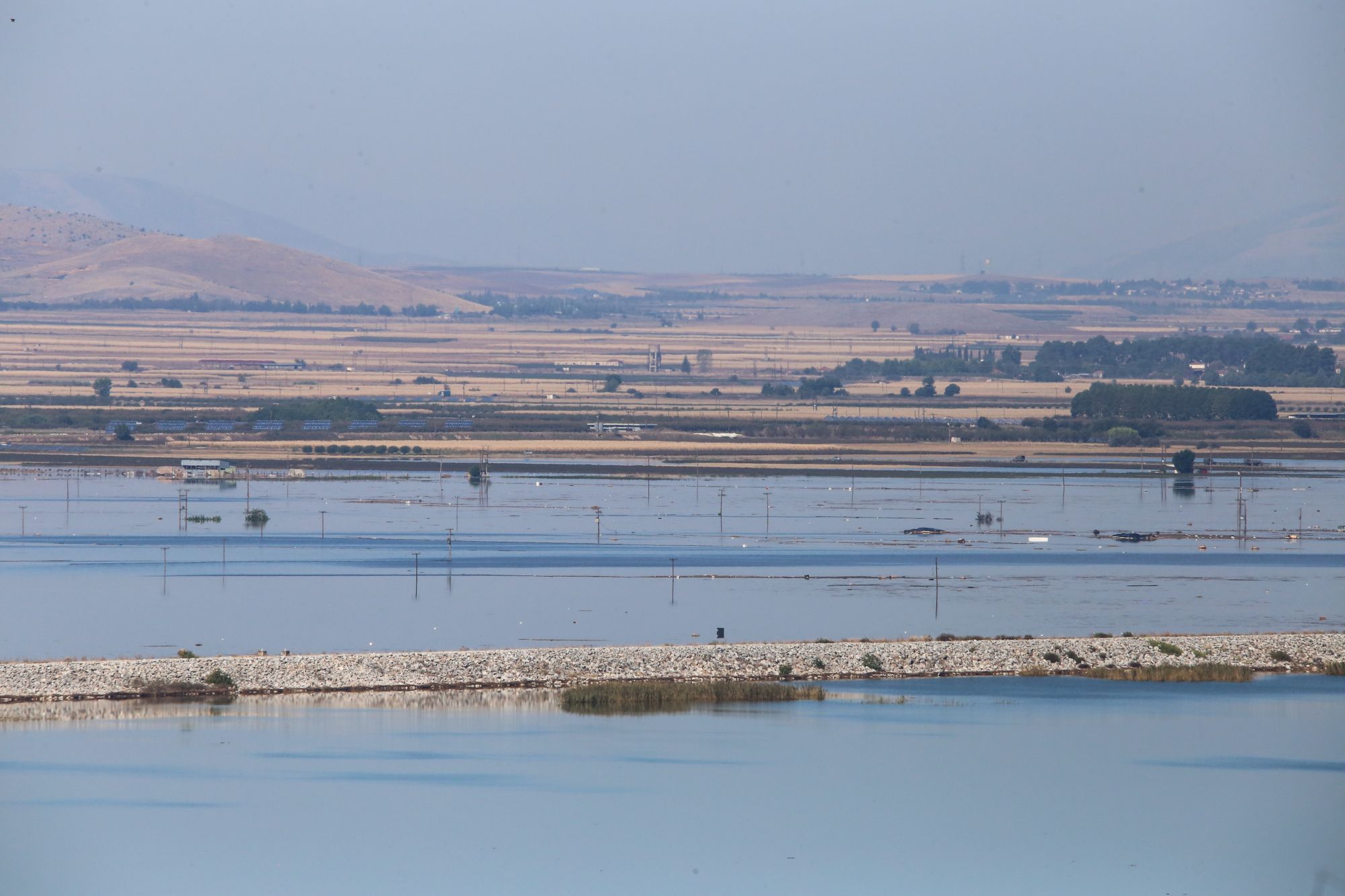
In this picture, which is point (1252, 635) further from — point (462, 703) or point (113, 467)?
point (113, 467)

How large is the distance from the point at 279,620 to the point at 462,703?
7.23 meters

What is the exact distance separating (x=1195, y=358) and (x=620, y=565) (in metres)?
111

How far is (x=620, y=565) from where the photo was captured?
1544 inches

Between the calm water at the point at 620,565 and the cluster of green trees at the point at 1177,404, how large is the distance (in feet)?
91.5

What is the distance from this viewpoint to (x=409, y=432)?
→ 7862cm

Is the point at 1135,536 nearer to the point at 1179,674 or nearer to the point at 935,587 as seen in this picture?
the point at 935,587

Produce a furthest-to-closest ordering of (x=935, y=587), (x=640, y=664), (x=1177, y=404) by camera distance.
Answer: (x=1177, y=404)
(x=935, y=587)
(x=640, y=664)

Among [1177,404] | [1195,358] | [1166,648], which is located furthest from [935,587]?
[1195,358]

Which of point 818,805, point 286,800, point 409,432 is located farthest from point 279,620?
point 409,432

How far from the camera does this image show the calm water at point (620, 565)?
31641mm

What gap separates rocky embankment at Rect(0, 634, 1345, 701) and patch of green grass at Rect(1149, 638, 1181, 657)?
0.02 m

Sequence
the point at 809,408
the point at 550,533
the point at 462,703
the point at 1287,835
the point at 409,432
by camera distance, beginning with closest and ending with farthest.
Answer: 1. the point at 1287,835
2. the point at 462,703
3. the point at 550,533
4. the point at 409,432
5. the point at 809,408

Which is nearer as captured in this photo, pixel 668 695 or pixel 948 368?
pixel 668 695

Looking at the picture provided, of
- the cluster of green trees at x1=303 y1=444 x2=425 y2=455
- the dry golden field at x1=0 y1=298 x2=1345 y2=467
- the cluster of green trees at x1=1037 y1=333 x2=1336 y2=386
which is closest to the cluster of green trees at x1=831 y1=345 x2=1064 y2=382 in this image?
the cluster of green trees at x1=1037 y1=333 x2=1336 y2=386
